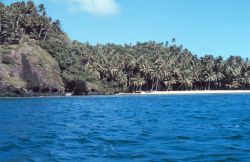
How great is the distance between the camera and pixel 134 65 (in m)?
152

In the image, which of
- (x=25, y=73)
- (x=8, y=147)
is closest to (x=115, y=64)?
(x=25, y=73)

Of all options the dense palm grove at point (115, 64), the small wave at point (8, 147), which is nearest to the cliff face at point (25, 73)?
the dense palm grove at point (115, 64)

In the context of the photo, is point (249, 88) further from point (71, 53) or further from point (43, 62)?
point (43, 62)

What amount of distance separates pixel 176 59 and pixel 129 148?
155524mm

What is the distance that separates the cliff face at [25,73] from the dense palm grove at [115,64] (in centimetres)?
818

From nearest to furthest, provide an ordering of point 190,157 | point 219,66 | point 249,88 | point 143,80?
point 190,157, point 143,80, point 219,66, point 249,88

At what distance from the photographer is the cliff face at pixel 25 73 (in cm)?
11234

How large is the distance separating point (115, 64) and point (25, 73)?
41661mm

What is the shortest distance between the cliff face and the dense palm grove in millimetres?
8182

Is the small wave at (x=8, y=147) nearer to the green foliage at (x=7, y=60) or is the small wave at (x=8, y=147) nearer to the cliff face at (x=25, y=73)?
the cliff face at (x=25, y=73)

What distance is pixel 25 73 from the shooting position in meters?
117

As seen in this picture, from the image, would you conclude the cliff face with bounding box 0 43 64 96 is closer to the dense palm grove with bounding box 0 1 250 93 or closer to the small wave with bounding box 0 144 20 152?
the dense palm grove with bounding box 0 1 250 93

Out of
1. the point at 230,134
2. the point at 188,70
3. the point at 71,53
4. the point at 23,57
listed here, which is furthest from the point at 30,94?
the point at 230,134

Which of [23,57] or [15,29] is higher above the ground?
[15,29]
